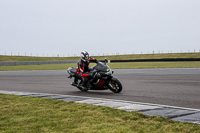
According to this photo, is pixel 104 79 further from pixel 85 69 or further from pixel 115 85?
Answer: pixel 85 69

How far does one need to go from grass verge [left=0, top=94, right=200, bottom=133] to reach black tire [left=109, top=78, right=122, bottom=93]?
3.20 meters

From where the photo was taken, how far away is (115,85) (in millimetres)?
9977

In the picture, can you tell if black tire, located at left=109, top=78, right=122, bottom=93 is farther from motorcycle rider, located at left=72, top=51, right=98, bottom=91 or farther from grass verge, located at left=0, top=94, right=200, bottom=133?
grass verge, located at left=0, top=94, right=200, bottom=133

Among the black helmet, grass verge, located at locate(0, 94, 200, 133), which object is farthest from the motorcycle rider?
grass verge, located at locate(0, 94, 200, 133)

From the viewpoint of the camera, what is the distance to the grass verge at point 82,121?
4531mm

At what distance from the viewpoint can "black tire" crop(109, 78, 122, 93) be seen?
982cm

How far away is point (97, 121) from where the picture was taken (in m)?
5.12

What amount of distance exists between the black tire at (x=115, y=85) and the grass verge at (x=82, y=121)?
320 cm

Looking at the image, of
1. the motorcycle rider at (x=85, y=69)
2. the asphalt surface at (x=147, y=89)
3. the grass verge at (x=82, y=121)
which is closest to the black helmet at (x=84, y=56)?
the motorcycle rider at (x=85, y=69)

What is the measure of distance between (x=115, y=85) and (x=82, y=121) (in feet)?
16.1

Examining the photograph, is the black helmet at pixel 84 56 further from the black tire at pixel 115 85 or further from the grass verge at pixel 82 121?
the grass verge at pixel 82 121

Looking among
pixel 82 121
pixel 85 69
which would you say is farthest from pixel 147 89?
pixel 82 121

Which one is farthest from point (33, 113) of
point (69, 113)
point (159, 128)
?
point (159, 128)

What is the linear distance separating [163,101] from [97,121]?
10.2 ft
